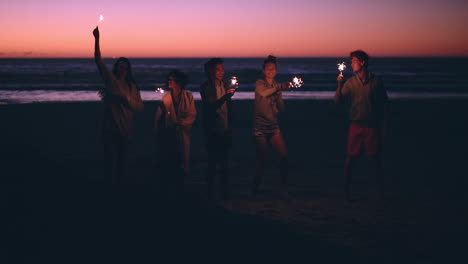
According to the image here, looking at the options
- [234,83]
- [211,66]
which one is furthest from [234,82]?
[211,66]

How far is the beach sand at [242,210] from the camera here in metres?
4.95

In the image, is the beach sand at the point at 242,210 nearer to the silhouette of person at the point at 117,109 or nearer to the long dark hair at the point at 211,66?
the silhouette of person at the point at 117,109

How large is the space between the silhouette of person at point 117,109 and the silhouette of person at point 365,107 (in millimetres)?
2718

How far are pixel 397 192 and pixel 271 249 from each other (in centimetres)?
321

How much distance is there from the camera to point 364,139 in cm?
677

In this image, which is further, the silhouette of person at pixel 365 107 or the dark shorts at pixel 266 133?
the dark shorts at pixel 266 133

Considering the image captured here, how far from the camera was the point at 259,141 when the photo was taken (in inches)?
283

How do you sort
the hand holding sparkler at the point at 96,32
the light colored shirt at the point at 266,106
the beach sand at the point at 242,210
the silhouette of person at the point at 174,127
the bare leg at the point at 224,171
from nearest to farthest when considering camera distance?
the beach sand at the point at 242,210, the hand holding sparkler at the point at 96,32, the silhouette of person at the point at 174,127, the bare leg at the point at 224,171, the light colored shirt at the point at 266,106

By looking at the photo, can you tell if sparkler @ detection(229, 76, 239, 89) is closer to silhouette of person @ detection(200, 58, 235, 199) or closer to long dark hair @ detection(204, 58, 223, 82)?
silhouette of person @ detection(200, 58, 235, 199)

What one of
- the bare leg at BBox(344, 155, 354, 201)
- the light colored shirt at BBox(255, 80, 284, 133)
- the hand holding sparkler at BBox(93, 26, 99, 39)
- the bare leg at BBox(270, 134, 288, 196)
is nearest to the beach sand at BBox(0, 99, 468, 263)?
the bare leg at BBox(344, 155, 354, 201)

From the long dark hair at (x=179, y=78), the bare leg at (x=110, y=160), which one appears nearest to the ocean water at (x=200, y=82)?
the long dark hair at (x=179, y=78)

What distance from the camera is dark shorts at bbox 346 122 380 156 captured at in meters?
6.72

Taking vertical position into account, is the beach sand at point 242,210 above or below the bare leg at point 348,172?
below

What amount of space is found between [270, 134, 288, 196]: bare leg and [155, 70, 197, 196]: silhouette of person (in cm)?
119
